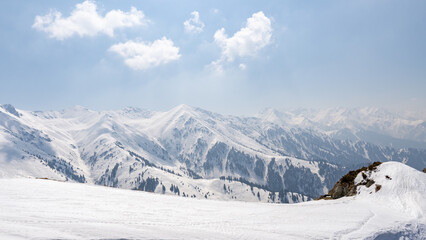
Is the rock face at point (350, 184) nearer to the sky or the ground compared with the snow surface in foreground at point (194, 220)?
nearer to the sky

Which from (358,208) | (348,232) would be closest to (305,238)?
(348,232)

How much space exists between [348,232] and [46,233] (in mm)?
21456

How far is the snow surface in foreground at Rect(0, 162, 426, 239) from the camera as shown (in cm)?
1252

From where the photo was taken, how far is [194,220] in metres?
17.9

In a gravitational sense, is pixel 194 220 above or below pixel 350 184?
below

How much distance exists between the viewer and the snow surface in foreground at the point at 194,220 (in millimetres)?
12516

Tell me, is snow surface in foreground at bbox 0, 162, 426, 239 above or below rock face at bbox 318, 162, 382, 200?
below

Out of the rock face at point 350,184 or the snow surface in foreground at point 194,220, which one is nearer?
the snow surface in foreground at point 194,220

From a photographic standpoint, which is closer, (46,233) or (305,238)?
(46,233)

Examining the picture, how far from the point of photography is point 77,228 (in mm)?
12281

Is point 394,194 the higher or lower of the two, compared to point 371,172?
→ lower

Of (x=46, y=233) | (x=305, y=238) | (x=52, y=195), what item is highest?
(x=52, y=195)

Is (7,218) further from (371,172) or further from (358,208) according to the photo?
(371,172)

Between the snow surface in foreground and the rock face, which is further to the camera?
the rock face
